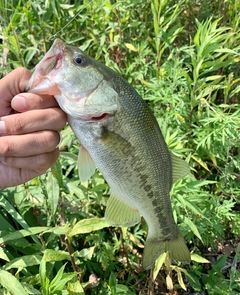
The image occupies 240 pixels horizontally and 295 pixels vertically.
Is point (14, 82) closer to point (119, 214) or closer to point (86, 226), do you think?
point (119, 214)

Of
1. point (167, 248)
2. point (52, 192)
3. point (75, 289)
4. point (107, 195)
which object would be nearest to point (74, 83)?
point (52, 192)

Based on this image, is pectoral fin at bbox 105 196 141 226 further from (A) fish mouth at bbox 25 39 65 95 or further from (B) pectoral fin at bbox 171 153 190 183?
(A) fish mouth at bbox 25 39 65 95

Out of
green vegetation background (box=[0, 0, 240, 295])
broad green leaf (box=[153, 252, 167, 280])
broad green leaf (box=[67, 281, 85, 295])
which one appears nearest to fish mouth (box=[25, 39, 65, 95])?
green vegetation background (box=[0, 0, 240, 295])

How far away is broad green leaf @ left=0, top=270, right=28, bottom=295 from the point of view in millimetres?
1917

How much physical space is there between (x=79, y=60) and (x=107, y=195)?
1384 millimetres

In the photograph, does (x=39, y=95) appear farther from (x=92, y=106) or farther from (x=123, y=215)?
(x=123, y=215)

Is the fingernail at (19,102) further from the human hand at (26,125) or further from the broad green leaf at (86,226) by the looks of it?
the broad green leaf at (86,226)

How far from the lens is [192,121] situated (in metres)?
2.85

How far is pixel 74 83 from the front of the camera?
1.58 meters

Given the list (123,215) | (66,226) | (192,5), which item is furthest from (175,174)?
(192,5)

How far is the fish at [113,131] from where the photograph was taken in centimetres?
157

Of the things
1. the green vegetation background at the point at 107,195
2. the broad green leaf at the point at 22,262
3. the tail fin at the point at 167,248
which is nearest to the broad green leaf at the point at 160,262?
the green vegetation background at the point at 107,195

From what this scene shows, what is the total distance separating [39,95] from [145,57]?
201 cm

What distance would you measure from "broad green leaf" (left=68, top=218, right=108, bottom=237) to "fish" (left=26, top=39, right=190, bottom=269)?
0.26 m
